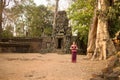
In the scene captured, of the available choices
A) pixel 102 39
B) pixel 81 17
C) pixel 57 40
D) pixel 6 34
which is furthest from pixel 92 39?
pixel 6 34

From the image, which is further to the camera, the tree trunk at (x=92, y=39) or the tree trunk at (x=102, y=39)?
the tree trunk at (x=92, y=39)

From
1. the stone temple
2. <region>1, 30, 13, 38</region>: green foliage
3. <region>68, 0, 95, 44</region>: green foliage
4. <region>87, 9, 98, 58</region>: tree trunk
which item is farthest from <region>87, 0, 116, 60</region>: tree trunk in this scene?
<region>1, 30, 13, 38</region>: green foliage

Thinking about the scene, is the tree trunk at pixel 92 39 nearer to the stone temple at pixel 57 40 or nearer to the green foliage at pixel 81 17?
the green foliage at pixel 81 17

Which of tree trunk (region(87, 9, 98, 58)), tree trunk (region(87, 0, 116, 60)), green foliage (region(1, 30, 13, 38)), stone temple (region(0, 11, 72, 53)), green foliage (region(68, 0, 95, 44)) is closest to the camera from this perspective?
tree trunk (region(87, 0, 116, 60))

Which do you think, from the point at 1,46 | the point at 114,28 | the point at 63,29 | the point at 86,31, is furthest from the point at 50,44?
the point at 114,28

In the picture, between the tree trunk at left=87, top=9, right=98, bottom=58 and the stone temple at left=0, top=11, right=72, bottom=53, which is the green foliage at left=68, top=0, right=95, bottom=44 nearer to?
the stone temple at left=0, top=11, right=72, bottom=53

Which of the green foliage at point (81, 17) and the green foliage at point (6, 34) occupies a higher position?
the green foliage at point (81, 17)

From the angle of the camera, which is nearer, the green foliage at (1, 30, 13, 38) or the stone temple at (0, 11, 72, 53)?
the stone temple at (0, 11, 72, 53)

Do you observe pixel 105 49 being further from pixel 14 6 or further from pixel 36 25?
pixel 36 25

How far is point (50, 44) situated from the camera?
116 ft

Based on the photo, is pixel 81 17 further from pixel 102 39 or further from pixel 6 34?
pixel 102 39

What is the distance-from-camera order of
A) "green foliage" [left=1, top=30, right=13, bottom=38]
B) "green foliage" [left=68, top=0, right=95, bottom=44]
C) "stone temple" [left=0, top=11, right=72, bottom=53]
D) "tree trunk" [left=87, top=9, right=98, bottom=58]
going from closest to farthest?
1. "tree trunk" [left=87, top=9, right=98, bottom=58]
2. "green foliage" [left=68, top=0, right=95, bottom=44]
3. "stone temple" [left=0, top=11, right=72, bottom=53]
4. "green foliage" [left=1, top=30, right=13, bottom=38]

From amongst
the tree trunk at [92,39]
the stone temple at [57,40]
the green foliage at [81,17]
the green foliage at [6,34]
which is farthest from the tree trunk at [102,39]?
the green foliage at [6,34]

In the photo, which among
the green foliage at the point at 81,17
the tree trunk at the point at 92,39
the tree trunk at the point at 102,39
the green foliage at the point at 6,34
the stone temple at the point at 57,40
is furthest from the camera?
the green foliage at the point at 6,34
